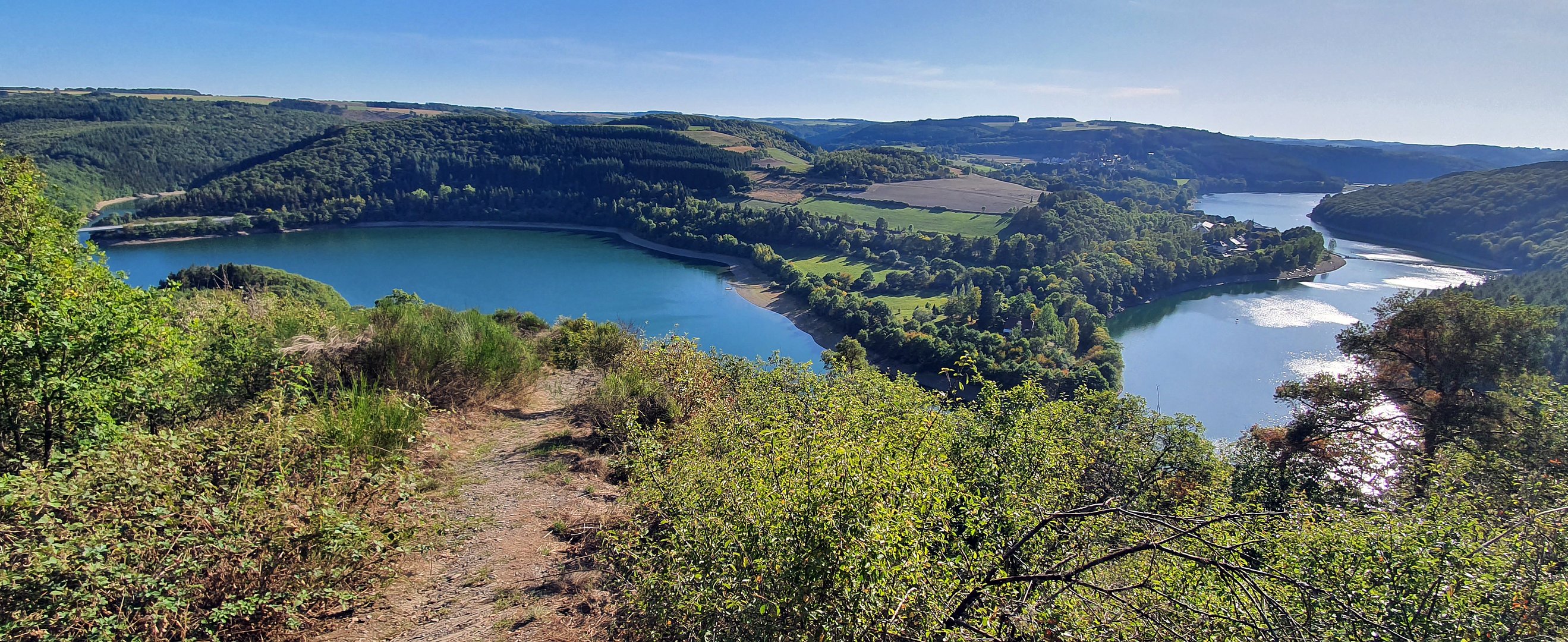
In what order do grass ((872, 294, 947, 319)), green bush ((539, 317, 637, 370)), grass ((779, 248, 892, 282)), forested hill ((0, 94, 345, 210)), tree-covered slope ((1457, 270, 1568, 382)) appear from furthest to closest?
forested hill ((0, 94, 345, 210))
grass ((779, 248, 892, 282))
grass ((872, 294, 947, 319))
tree-covered slope ((1457, 270, 1568, 382))
green bush ((539, 317, 637, 370))

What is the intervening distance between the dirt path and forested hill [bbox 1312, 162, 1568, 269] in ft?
315

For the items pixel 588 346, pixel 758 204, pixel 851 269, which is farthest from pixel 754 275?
pixel 588 346

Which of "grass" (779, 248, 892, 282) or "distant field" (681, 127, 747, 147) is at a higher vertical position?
"distant field" (681, 127, 747, 147)

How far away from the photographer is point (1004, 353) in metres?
47.6

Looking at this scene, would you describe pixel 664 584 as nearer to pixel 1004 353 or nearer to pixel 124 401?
pixel 124 401

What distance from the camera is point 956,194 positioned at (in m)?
113

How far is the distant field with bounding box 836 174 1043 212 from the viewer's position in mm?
104562

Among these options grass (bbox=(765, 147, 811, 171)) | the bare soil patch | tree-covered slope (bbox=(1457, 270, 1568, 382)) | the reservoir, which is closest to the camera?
tree-covered slope (bbox=(1457, 270, 1568, 382))

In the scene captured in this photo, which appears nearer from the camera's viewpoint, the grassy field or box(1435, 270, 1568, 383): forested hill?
box(1435, 270, 1568, 383): forested hill

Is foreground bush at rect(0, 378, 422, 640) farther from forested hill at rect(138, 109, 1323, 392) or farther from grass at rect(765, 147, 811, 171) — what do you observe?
grass at rect(765, 147, 811, 171)

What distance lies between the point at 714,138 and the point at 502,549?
15541 cm

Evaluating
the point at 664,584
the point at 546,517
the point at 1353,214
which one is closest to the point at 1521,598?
the point at 664,584

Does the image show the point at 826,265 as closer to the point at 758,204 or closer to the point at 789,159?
the point at 758,204

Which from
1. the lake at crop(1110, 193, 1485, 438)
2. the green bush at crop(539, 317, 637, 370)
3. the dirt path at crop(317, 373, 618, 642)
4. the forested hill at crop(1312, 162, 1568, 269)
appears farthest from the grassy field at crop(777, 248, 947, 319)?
the forested hill at crop(1312, 162, 1568, 269)
